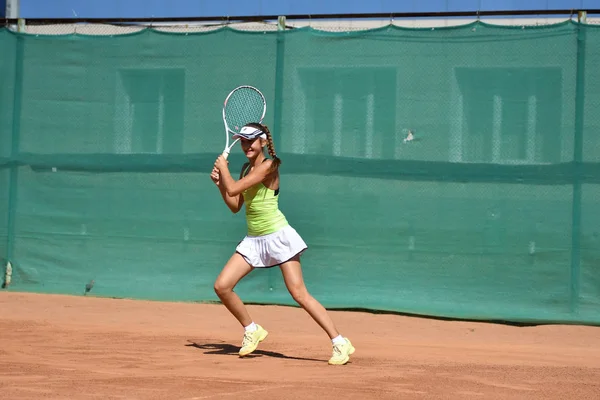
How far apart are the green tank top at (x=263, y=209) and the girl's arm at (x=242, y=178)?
0.34 feet

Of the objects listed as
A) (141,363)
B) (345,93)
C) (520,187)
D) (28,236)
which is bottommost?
(141,363)

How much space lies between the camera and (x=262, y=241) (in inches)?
225

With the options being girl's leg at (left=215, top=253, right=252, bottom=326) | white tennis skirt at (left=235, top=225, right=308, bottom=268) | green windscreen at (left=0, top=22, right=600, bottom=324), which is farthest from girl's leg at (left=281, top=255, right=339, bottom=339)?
green windscreen at (left=0, top=22, right=600, bottom=324)

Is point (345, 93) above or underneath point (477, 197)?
above

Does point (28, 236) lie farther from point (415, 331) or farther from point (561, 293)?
point (561, 293)

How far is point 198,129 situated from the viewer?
27.3ft

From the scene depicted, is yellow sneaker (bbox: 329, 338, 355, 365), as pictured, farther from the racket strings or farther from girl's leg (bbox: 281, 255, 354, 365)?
the racket strings

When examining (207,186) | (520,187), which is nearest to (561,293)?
(520,187)

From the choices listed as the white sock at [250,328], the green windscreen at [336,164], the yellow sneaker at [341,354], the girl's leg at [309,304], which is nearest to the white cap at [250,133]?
the girl's leg at [309,304]

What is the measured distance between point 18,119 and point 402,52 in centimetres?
369

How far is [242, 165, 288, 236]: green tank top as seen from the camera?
18.7 ft

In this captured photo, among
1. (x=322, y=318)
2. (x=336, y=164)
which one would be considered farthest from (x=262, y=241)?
(x=336, y=164)

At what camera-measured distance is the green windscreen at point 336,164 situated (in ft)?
24.9

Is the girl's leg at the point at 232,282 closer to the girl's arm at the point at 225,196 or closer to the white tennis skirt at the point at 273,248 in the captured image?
the white tennis skirt at the point at 273,248
